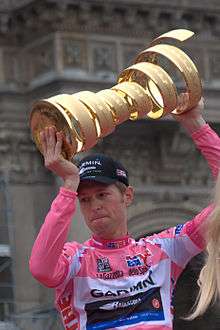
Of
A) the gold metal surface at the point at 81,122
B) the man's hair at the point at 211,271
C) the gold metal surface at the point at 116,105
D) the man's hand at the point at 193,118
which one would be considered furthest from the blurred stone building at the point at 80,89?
the man's hair at the point at 211,271

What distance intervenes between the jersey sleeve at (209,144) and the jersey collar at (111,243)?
1.03ft

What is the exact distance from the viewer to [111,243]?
2.79 meters

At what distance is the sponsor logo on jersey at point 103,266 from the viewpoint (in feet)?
9.03

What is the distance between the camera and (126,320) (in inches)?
106

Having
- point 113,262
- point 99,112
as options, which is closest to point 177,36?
point 99,112

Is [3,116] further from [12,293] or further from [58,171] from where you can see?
[58,171]

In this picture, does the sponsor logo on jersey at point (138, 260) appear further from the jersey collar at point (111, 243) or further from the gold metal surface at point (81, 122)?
the gold metal surface at point (81, 122)

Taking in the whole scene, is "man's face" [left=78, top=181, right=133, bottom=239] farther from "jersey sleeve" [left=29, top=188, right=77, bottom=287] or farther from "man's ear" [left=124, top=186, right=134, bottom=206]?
"jersey sleeve" [left=29, top=188, right=77, bottom=287]

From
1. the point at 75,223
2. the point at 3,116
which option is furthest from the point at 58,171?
the point at 3,116

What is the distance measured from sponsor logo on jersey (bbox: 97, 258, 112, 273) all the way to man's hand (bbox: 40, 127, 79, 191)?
10.2 inches

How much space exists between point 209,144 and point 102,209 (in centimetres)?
37

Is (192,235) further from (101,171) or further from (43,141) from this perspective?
(43,141)

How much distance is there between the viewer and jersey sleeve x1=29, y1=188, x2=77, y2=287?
2.55 metres

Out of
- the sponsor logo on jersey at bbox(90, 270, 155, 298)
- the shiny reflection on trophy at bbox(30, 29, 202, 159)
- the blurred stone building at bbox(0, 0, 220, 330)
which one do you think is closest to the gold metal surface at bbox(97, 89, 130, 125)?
the shiny reflection on trophy at bbox(30, 29, 202, 159)
